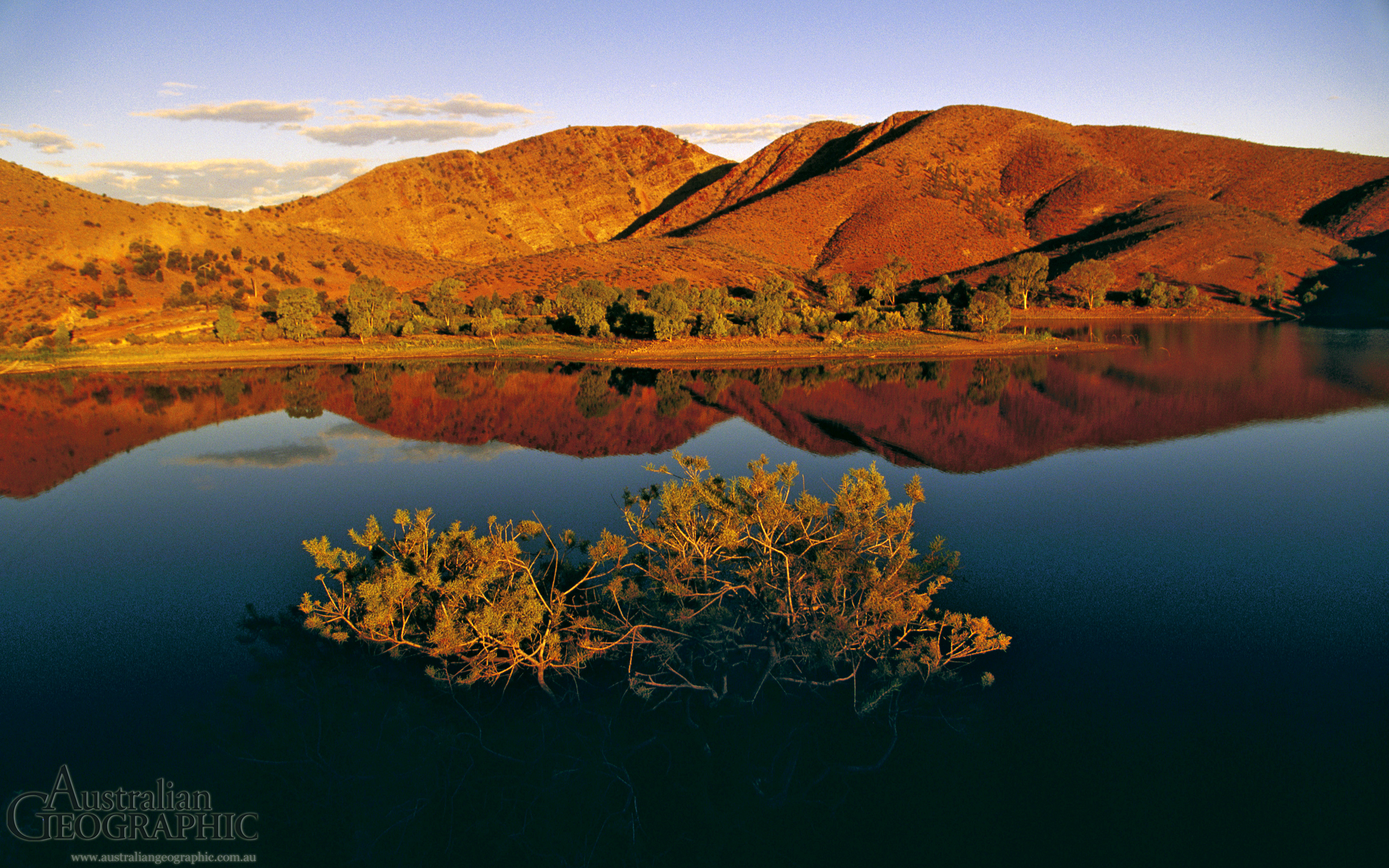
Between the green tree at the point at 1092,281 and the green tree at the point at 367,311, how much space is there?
7559 cm

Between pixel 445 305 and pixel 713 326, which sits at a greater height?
pixel 445 305

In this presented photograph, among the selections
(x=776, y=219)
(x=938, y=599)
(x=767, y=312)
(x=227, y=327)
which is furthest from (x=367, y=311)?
(x=776, y=219)

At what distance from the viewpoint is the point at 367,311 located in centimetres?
6222

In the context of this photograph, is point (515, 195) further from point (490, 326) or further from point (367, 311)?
point (490, 326)

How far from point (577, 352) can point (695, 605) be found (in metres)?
43.4

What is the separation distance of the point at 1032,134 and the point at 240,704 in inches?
6167

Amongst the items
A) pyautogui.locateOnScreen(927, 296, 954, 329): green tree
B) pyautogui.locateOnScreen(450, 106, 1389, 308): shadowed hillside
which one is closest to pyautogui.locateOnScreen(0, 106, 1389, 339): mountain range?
pyautogui.locateOnScreen(450, 106, 1389, 308): shadowed hillside

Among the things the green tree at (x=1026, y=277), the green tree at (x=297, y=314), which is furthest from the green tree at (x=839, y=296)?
the green tree at (x=297, y=314)

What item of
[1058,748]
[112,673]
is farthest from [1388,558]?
[112,673]

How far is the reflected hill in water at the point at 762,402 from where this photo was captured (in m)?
29.8

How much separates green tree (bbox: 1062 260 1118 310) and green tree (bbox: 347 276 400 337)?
75589 mm

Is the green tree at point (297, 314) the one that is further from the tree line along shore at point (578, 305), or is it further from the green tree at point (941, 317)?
the green tree at point (941, 317)

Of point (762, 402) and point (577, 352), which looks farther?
point (577, 352)

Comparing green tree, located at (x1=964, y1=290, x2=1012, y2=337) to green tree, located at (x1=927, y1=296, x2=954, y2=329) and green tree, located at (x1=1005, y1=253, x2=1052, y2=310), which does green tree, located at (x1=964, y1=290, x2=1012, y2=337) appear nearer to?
green tree, located at (x1=927, y1=296, x2=954, y2=329)
